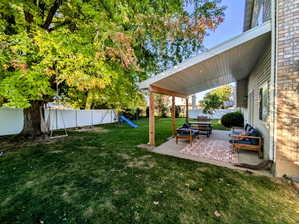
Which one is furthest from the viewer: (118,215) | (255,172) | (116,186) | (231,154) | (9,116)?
(9,116)

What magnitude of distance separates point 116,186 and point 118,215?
81cm

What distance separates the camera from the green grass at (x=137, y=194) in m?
1.94

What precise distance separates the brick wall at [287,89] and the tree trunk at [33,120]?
1006 centimetres

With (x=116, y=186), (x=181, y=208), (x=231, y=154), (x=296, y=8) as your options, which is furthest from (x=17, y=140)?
(x=296, y=8)

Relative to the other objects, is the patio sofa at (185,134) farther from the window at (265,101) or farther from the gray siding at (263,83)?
the window at (265,101)

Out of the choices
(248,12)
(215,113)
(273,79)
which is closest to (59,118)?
(273,79)

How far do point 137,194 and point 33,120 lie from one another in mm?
7757

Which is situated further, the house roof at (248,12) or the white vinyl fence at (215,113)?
the white vinyl fence at (215,113)

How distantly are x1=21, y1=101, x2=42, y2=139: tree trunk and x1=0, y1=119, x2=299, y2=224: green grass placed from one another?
353 centimetres

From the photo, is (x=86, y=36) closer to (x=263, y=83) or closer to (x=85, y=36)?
(x=85, y=36)

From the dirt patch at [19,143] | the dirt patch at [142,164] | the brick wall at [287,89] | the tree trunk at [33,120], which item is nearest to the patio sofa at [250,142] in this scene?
the brick wall at [287,89]

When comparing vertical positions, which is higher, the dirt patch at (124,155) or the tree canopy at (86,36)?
the tree canopy at (86,36)

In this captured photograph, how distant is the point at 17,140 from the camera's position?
6.60 m

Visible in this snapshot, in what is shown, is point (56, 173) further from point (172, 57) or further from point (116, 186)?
point (172, 57)
